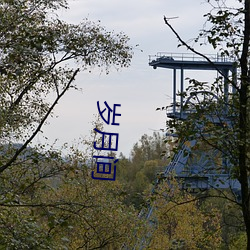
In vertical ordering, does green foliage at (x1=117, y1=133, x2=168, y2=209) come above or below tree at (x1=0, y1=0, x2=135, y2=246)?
above

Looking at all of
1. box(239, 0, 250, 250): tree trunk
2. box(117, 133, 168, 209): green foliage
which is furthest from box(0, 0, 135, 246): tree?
box(117, 133, 168, 209): green foliage

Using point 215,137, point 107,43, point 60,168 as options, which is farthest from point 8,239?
point 107,43

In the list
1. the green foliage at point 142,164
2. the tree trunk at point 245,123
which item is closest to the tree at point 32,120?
the tree trunk at point 245,123

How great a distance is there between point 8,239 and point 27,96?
4.27 metres

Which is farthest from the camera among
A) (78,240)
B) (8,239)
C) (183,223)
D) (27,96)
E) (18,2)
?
(183,223)

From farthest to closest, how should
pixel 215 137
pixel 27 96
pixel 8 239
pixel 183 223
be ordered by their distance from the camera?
pixel 183 223, pixel 27 96, pixel 215 137, pixel 8 239

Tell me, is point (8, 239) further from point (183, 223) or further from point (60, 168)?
point (183, 223)

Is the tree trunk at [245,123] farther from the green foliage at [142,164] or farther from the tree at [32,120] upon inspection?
the green foliage at [142,164]

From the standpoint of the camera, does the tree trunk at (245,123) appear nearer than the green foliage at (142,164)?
Yes

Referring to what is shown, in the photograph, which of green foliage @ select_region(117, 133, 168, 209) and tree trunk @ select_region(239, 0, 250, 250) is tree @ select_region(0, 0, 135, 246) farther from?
green foliage @ select_region(117, 133, 168, 209)

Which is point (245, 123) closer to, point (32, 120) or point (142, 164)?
point (32, 120)

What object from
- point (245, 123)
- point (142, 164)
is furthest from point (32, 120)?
point (142, 164)

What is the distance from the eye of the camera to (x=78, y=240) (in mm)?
15367

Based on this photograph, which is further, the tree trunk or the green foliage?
the green foliage
